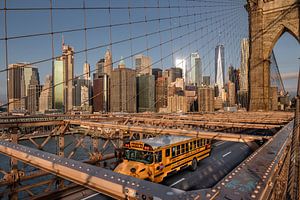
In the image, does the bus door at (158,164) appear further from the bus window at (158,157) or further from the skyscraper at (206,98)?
the skyscraper at (206,98)

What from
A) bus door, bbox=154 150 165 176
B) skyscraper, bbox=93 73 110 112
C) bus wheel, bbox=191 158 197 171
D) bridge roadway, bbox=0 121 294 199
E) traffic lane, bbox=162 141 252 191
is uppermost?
skyscraper, bbox=93 73 110 112

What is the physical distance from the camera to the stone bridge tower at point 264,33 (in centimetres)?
1902

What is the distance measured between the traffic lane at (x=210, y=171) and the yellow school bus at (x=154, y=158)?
2.57 ft

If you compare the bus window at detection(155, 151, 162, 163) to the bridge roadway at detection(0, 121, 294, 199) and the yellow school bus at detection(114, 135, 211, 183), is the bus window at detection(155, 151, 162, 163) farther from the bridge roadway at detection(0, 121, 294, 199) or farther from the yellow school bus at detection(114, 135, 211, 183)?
the bridge roadway at detection(0, 121, 294, 199)

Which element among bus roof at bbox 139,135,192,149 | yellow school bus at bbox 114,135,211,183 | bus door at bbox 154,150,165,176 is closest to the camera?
yellow school bus at bbox 114,135,211,183

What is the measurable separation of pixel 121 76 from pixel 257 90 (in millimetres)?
16574

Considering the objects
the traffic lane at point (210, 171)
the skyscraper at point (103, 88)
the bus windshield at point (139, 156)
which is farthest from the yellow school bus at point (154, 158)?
the skyscraper at point (103, 88)

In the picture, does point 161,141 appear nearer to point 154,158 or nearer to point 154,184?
point 154,158

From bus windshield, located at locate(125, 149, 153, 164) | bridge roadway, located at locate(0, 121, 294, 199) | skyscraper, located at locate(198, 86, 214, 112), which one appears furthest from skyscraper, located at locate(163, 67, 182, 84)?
bridge roadway, located at locate(0, 121, 294, 199)

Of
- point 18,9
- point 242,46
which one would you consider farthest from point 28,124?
point 242,46

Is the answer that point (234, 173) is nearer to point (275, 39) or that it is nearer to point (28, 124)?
point (28, 124)

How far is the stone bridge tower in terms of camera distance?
1902 cm

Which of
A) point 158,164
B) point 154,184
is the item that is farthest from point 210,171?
point 154,184

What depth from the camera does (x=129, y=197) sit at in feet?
5.82
